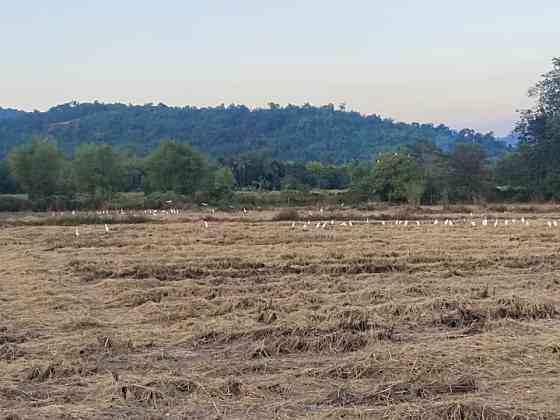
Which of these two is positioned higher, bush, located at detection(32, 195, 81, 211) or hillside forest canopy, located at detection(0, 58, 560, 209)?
hillside forest canopy, located at detection(0, 58, 560, 209)

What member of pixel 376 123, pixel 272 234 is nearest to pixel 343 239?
pixel 272 234

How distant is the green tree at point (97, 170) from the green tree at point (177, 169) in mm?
3313

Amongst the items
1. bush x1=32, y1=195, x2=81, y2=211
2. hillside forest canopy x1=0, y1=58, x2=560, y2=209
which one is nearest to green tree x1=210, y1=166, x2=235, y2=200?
hillside forest canopy x1=0, y1=58, x2=560, y2=209

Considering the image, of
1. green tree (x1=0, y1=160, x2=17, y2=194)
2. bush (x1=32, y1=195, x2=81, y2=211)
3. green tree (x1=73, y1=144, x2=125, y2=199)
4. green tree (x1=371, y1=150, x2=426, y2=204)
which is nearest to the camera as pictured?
bush (x1=32, y1=195, x2=81, y2=211)

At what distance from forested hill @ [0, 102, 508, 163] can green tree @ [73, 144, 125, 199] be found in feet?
151

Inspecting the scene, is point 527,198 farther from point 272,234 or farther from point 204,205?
point 272,234

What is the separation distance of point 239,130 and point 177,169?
70724mm

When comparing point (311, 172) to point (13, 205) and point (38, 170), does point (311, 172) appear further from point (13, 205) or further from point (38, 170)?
point (13, 205)

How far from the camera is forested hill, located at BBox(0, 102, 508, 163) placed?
112250 millimetres

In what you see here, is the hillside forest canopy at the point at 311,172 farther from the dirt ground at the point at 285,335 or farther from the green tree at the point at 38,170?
the dirt ground at the point at 285,335

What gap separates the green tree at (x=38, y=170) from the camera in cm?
5072

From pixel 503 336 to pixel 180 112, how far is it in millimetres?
131958

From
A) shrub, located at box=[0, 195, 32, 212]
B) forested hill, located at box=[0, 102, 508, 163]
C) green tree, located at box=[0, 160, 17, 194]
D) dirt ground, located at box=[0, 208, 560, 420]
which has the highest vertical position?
forested hill, located at box=[0, 102, 508, 163]

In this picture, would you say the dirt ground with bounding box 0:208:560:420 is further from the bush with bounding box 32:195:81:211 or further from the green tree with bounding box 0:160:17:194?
the green tree with bounding box 0:160:17:194
